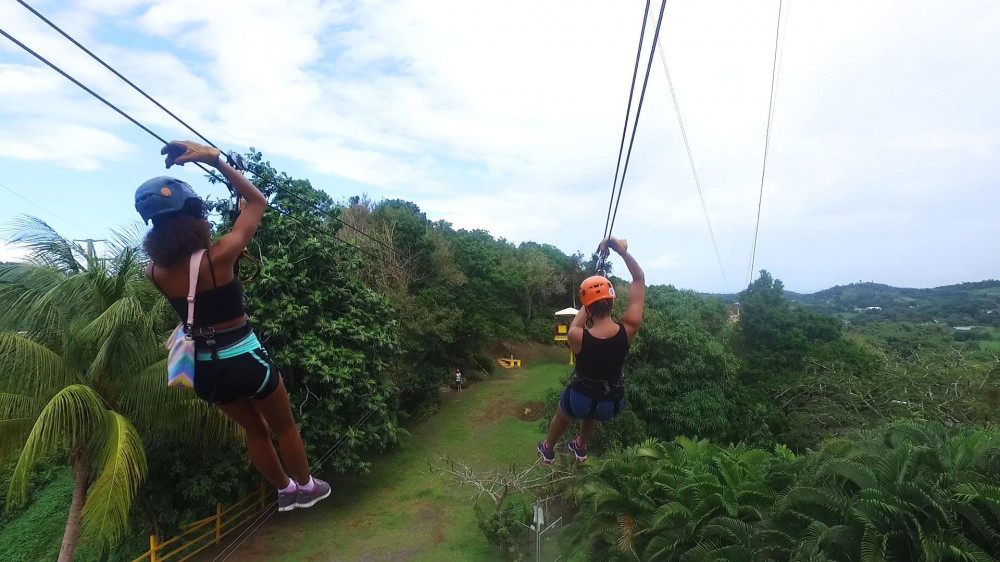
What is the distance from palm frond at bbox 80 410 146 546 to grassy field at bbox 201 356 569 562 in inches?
246

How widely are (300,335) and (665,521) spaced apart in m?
9.05

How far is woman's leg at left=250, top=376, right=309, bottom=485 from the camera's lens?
277 centimetres

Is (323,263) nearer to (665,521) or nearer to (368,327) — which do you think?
(368,327)

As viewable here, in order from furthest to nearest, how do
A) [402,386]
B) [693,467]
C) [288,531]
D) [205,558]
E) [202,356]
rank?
[402,386] → [288,531] → [205,558] → [693,467] → [202,356]

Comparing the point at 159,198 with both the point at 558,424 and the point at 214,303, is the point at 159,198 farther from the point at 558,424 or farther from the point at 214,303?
the point at 558,424

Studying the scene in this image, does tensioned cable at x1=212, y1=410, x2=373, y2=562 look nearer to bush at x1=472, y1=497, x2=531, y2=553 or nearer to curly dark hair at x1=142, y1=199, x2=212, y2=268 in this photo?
bush at x1=472, y1=497, x2=531, y2=553

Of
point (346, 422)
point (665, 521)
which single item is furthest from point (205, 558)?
point (665, 521)

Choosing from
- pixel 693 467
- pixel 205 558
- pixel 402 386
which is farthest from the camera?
pixel 402 386

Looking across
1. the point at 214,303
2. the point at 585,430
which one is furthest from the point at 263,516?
the point at 214,303

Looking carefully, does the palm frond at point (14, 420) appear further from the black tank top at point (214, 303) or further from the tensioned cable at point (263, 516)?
the black tank top at point (214, 303)

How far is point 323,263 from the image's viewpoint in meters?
12.8

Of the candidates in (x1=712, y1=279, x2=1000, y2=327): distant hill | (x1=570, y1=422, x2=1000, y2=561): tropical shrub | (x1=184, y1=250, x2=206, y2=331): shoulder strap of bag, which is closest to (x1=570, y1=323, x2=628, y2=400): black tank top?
(x1=570, y1=422, x2=1000, y2=561): tropical shrub

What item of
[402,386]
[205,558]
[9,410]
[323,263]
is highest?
[323,263]

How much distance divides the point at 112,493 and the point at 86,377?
231 centimetres
